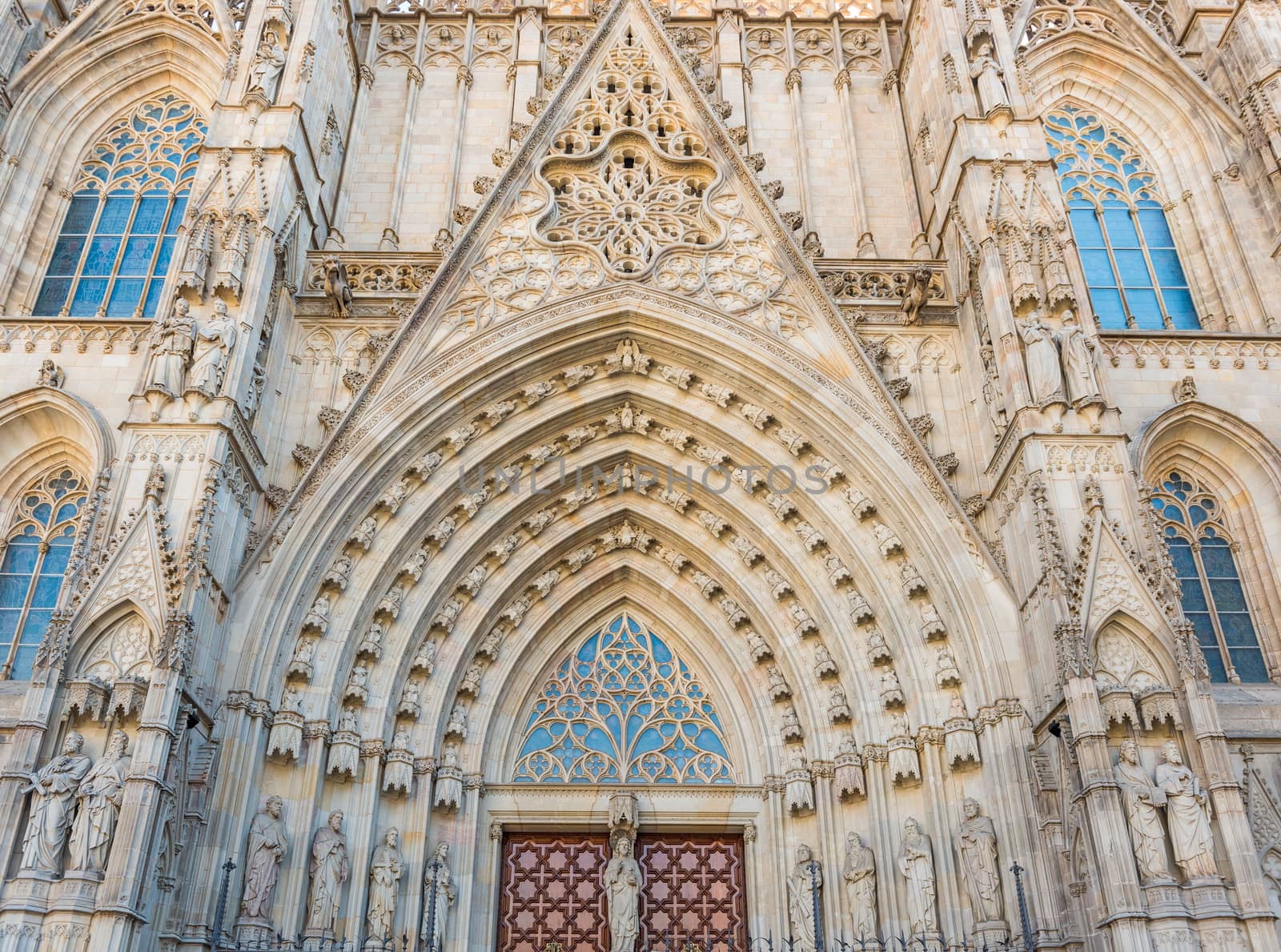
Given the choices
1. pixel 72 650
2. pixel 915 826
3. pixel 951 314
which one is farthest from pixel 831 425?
pixel 72 650

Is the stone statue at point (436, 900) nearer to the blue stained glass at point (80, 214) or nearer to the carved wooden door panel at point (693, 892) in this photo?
the carved wooden door panel at point (693, 892)

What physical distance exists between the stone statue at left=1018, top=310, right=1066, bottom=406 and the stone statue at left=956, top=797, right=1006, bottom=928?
4138mm

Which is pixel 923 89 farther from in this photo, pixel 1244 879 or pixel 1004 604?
pixel 1244 879

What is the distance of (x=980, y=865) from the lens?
35.1ft

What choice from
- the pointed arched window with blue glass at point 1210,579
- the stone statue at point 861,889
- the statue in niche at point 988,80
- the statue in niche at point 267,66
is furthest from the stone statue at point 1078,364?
the statue in niche at point 267,66

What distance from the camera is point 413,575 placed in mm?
12914

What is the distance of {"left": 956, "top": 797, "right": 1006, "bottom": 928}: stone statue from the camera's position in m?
10.5

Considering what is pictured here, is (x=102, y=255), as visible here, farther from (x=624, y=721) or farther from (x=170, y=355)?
(x=624, y=721)

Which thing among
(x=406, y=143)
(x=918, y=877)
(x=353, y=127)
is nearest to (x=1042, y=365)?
(x=918, y=877)

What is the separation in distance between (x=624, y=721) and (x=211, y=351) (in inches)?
245

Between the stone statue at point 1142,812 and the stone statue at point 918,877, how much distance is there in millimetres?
2290

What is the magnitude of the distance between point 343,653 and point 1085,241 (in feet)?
37.4

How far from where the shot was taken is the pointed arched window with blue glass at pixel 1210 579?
1250 cm

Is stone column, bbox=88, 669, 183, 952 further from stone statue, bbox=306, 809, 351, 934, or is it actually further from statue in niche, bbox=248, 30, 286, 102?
statue in niche, bbox=248, 30, 286, 102
